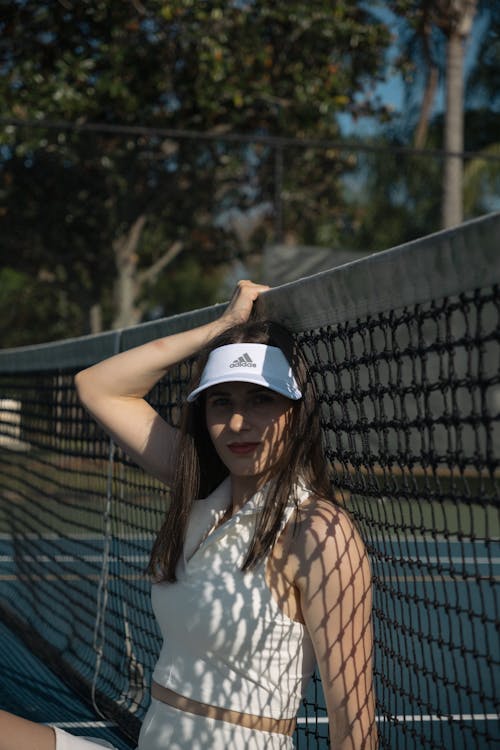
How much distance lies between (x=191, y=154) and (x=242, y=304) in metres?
9.70

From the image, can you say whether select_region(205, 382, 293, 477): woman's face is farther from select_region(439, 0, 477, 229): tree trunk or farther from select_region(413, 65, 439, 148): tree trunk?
select_region(413, 65, 439, 148): tree trunk

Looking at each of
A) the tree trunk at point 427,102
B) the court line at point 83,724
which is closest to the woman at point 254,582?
the court line at point 83,724

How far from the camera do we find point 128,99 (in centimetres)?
1458

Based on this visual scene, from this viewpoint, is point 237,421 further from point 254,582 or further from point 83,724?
point 83,724

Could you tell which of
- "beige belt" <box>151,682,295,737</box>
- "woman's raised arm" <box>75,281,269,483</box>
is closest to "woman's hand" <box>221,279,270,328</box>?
"woman's raised arm" <box>75,281,269,483</box>

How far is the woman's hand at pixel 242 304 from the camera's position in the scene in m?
2.72

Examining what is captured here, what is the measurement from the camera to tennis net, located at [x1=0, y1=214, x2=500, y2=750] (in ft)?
6.69

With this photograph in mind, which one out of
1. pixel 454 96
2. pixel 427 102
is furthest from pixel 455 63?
pixel 427 102

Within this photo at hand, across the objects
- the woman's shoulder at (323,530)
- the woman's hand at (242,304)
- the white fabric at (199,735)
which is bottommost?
the white fabric at (199,735)

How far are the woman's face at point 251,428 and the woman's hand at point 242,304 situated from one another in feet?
0.98

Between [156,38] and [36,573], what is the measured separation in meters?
9.84

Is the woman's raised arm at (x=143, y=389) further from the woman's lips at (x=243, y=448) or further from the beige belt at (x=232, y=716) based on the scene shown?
the beige belt at (x=232, y=716)

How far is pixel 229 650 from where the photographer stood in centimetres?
228

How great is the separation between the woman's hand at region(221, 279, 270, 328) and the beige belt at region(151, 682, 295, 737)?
0.81m
